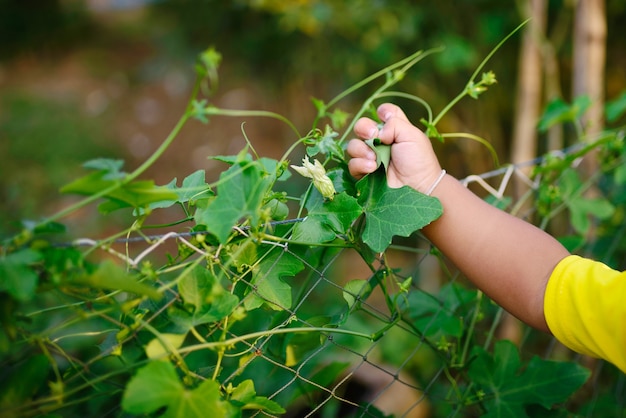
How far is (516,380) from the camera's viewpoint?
3.18 ft

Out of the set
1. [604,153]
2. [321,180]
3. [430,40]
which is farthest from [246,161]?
[430,40]

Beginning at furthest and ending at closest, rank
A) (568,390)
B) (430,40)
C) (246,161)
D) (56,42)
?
(56,42) → (430,40) → (568,390) → (246,161)

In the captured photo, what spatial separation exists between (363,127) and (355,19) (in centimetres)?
178

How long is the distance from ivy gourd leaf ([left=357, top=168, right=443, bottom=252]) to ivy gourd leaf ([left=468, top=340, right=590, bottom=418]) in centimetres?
35

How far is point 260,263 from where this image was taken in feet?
2.56

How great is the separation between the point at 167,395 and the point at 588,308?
570mm

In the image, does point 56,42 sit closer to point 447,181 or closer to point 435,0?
point 435,0

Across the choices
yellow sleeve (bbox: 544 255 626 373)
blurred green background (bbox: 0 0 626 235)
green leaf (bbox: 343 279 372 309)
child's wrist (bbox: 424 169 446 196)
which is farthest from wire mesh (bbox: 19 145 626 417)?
blurred green background (bbox: 0 0 626 235)

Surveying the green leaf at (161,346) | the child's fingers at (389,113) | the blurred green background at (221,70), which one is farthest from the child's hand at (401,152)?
the blurred green background at (221,70)

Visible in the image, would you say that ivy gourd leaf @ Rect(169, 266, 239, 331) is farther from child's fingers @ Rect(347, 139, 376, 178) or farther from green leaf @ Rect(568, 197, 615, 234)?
green leaf @ Rect(568, 197, 615, 234)

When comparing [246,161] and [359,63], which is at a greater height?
[246,161]

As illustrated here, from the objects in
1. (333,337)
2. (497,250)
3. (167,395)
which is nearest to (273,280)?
(167,395)

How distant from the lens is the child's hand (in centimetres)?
81

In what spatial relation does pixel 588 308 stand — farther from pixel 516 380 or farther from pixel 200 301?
pixel 200 301
